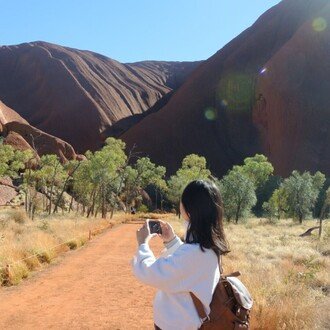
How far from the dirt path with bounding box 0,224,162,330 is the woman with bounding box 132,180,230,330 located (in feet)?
15.2

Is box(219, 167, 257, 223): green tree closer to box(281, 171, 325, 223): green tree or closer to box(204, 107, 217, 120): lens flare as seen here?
box(281, 171, 325, 223): green tree

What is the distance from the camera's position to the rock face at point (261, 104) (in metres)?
73.8

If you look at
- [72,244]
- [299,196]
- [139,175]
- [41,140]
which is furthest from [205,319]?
[41,140]

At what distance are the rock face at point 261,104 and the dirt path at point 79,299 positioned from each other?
201 feet

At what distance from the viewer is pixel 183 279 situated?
2744mm

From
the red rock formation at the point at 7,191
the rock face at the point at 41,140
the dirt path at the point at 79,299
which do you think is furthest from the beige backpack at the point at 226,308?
the rock face at the point at 41,140

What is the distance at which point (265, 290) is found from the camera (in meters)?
7.20

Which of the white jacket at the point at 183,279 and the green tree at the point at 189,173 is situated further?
the green tree at the point at 189,173

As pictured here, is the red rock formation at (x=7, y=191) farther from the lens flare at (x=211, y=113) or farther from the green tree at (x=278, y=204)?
the lens flare at (x=211, y=113)

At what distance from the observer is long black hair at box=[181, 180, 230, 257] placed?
2812 millimetres

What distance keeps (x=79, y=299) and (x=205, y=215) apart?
670cm

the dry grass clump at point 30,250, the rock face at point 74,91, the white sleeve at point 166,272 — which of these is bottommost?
the dry grass clump at point 30,250

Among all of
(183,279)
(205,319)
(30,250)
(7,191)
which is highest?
(183,279)

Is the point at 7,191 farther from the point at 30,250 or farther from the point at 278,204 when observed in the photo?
the point at 30,250
